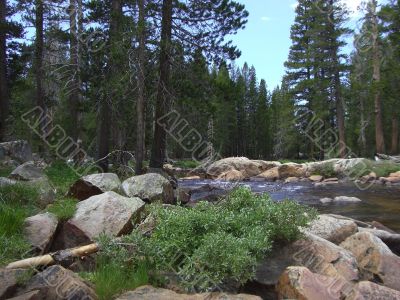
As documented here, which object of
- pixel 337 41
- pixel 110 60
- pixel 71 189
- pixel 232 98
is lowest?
pixel 71 189

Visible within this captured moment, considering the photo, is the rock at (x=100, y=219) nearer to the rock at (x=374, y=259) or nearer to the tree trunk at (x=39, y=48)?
the rock at (x=374, y=259)

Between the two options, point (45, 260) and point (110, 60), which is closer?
point (45, 260)

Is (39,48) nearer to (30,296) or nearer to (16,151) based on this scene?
(16,151)

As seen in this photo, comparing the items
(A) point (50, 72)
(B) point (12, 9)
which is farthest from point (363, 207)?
(B) point (12, 9)

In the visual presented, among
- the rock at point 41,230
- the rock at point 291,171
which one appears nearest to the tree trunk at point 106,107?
the rock at point 41,230

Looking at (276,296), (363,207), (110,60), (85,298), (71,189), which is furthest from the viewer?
(110,60)

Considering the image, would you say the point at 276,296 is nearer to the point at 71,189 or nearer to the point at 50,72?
the point at 71,189

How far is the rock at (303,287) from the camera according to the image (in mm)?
4172

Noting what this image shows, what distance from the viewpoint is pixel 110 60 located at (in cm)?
1429

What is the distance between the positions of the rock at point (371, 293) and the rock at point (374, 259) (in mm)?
711

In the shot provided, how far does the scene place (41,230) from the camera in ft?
18.3

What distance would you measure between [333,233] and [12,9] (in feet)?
54.3

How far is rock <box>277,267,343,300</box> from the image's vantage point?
Result: 417cm

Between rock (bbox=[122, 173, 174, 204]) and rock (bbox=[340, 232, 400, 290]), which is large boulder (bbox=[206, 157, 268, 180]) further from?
rock (bbox=[340, 232, 400, 290])
